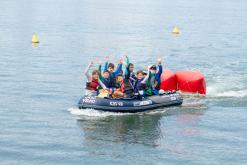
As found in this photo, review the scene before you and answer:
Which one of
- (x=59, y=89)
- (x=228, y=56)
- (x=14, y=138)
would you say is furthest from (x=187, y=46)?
(x=14, y=138)

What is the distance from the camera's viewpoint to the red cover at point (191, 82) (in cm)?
2280

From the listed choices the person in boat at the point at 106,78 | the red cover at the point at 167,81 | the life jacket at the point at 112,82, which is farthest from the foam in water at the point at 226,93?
the person in boat at the point at 106,78

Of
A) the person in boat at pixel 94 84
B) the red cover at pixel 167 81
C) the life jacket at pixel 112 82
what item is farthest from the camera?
the red cover at pixel 167 81

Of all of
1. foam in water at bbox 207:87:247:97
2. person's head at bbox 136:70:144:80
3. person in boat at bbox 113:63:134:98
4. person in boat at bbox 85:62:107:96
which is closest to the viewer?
person in boat at bbox 113:63:134:98

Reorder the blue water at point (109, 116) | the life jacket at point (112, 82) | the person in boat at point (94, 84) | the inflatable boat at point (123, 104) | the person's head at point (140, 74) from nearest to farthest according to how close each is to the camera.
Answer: the blue water at point (109, 116)
the inflatable boat at point (123, 104)
the person in boat at point (94, 84)
the life jacket at point (112, 82)
the person's head at point (140, 74)

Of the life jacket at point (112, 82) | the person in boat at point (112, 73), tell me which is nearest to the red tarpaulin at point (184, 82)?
the person in boat at point (112, 73)

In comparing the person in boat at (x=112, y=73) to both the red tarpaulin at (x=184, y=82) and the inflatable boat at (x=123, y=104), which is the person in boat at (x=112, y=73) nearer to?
the inflatable boat at (x=123, y=104)

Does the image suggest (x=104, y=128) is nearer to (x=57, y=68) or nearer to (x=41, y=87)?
(x=41, y=87)

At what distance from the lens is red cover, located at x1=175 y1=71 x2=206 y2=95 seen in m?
22.8

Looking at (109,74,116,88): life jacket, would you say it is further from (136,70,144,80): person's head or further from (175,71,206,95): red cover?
(175,71,206,95): red cover

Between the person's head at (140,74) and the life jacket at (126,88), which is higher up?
the person's head at (140,74)

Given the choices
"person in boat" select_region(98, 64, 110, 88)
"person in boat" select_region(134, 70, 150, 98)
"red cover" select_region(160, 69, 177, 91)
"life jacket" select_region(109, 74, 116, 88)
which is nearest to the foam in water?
"red cover" select_region(160, 69, 177, 91)

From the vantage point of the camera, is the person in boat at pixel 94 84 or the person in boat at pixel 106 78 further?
the person in boat at pixel 106 78

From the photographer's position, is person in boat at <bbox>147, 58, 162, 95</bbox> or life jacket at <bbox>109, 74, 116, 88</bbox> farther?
person in boat at <bbox>147, 58, 162, 95</bbox>
